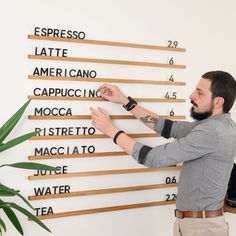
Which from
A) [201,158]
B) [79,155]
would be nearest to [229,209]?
[201,158]

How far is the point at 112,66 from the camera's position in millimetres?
2383

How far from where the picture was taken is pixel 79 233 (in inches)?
94.7

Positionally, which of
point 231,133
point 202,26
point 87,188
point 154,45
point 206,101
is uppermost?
point 202,26

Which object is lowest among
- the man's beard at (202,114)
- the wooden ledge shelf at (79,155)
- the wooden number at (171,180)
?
the wooden number at (171,180)

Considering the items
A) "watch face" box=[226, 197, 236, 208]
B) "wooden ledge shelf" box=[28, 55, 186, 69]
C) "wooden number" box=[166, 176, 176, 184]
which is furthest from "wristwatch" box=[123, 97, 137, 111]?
"watch face" box=[226, 197, 236, 208]

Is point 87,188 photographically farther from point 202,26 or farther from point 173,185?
point 202,26

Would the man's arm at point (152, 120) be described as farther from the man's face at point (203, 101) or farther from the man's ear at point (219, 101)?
the man's ear at point (219, 101)

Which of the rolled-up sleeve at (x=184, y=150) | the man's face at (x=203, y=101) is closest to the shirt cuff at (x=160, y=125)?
the man's face at (x=203, y=101)

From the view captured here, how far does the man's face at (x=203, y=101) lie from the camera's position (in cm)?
227

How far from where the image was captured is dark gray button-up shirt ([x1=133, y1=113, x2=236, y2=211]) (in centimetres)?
212

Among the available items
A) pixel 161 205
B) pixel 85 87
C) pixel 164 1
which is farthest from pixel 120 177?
pixel 164 1

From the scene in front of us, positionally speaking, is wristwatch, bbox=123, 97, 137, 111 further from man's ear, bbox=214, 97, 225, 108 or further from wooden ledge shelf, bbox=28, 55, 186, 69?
man's ear, bbox=214, 97, 225, 108

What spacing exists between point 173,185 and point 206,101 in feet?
2.46

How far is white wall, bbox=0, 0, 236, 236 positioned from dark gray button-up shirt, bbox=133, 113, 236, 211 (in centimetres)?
38
